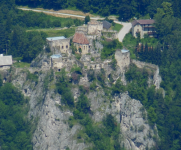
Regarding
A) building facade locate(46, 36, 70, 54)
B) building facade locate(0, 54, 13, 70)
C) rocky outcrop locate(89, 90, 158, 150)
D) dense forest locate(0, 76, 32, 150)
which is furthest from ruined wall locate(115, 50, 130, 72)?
building facade locate(0, 54, 13, 70)

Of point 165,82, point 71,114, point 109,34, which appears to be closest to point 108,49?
point 109,34

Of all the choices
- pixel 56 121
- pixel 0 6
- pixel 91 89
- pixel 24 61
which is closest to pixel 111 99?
pixel 91 89

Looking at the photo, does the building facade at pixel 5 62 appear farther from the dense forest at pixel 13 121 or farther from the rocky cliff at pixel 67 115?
the rocky cliff at pixel 67 115

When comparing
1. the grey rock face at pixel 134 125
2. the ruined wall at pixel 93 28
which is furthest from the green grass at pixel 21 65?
the grey rock face at pixel 134 125

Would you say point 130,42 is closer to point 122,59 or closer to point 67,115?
point 122,59

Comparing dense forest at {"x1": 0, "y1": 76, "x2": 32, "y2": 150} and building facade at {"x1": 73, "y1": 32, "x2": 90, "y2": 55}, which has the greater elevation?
building facade at {"x1": 73, "y1": 32, "x2": 90, "y2": 55}

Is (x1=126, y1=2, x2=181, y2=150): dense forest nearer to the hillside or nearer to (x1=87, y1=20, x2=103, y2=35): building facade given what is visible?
the hillside
